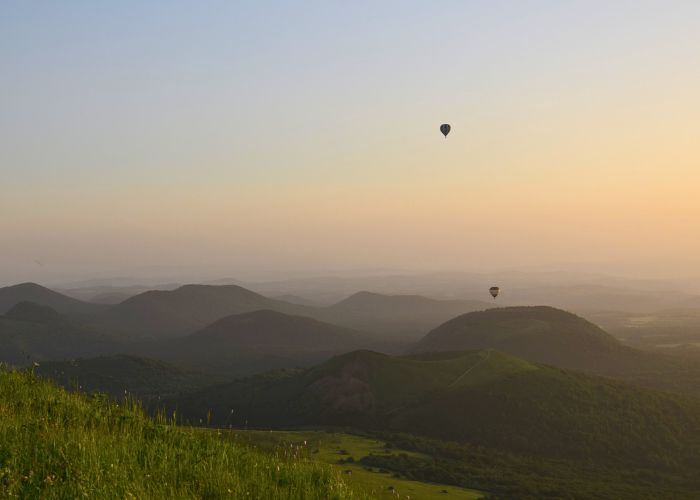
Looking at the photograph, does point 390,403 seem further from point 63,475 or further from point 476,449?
point 63,475

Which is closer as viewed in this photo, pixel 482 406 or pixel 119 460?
pixel 119 460

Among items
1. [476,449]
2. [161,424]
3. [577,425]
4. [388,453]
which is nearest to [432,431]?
[476,449]

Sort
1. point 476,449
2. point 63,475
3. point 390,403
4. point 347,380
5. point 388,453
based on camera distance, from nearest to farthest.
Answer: point 63,475 → point 388,453 → point 476,449 → point 390,403 → point 347,380

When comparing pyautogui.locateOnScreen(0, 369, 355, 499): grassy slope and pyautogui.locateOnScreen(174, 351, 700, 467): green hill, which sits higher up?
pyautogui.locateOnScreen(0, 369, 355, 499): grassy slope

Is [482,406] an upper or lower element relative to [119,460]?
lower
